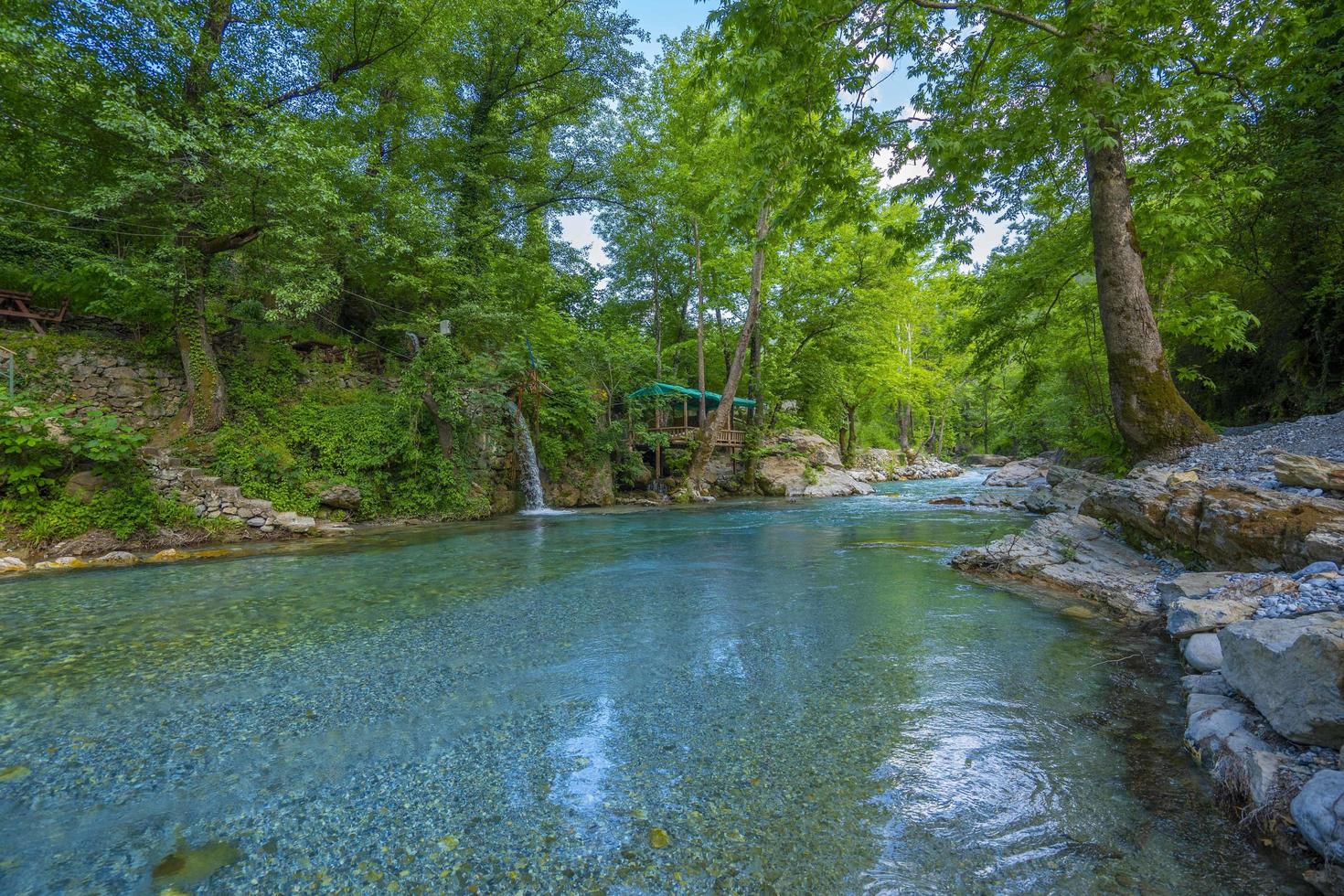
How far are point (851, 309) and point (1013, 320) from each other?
11331 millimetres

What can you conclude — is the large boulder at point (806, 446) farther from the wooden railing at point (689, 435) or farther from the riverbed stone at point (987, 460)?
the riverbed stone at point (987, 460)

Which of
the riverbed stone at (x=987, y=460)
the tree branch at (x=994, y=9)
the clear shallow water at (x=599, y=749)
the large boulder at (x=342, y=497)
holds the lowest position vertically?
the riverbed stone at (x=987, y=460)

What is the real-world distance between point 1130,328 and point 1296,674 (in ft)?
18.0

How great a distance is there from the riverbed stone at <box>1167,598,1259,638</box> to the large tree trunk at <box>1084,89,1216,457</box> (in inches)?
144

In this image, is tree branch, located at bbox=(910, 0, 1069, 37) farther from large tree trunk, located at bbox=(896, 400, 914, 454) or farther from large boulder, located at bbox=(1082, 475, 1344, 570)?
large tree trunk, located at bbox=(896, 400, 914, 454)

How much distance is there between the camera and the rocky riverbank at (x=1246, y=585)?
183 centimetres

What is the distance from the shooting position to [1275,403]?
8.75 m

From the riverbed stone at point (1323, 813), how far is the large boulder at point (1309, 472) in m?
3.89

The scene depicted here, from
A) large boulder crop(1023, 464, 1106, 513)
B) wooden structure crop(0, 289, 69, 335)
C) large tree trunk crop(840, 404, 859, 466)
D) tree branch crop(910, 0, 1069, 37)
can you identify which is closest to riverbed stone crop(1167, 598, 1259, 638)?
tree branch crop(910, 0, 1069, 37)

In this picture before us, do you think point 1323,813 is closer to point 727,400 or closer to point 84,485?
point 84,485

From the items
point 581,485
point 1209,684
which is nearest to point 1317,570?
point 1209,684

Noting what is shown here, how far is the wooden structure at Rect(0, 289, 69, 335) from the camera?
8844mm

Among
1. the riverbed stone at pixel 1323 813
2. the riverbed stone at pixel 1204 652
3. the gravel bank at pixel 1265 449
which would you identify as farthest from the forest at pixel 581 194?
the riverbed stone at pixel 1323 813

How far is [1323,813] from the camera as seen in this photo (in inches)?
60.6
